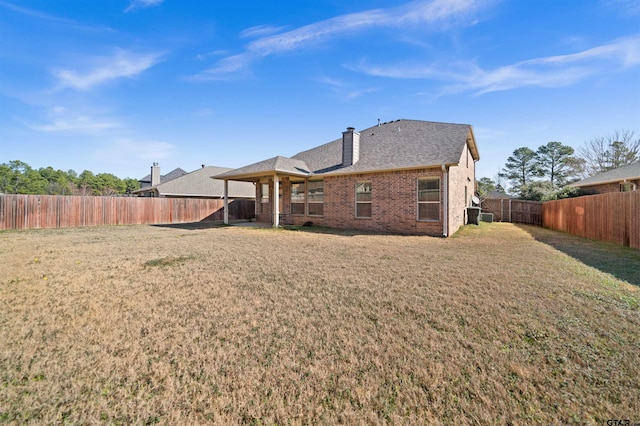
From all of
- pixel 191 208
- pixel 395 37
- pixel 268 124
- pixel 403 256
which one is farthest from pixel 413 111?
pixel 191 208

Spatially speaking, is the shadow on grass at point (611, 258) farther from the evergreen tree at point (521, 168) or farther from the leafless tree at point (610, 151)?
the evergreen tree at point (521, 168)

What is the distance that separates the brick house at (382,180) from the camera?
10.8 metres

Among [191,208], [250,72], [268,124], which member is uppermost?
[250,72]

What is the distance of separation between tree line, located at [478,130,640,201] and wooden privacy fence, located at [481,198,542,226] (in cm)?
195

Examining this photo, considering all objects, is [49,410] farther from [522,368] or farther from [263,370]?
[522,368]

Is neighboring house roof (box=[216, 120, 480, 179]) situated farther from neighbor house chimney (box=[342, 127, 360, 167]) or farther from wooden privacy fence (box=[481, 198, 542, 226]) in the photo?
wooden privacy fence (box=[481, 198, 542, 226])

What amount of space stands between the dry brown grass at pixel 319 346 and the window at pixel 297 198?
31.9ft

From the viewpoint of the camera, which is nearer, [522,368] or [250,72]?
[522,368]

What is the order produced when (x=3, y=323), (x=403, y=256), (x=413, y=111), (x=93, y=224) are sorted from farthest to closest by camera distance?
(x=413, y=111) < (x=93, y=224) < (x=403, y=256) < (x=3, y=323)

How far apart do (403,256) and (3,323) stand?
6.71 metres

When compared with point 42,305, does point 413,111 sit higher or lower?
higher

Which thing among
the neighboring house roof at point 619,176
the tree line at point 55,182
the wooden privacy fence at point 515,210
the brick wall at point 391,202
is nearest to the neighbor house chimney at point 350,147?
the brick wall at point 391,202

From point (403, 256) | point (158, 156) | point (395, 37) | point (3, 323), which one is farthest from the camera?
point (158, 156)

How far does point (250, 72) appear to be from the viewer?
11703 millimetres
